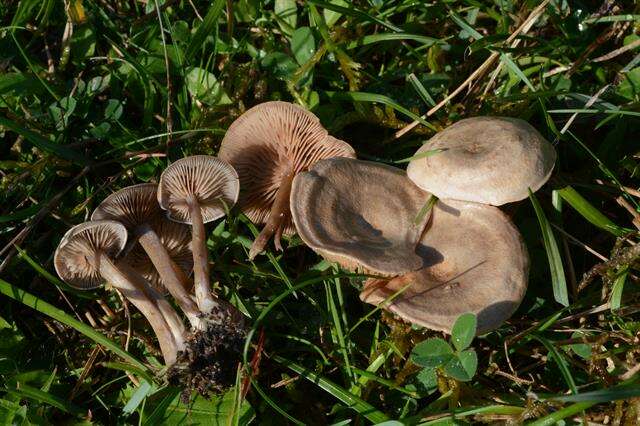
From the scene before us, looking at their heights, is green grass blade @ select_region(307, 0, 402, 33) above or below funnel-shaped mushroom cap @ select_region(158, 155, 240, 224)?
above

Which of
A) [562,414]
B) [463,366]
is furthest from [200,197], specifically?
[562,414]

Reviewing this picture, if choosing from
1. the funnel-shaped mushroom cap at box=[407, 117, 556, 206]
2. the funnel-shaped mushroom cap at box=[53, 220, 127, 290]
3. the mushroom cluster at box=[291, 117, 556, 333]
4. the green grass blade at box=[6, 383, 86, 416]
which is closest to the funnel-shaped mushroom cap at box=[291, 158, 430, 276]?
the mushroom cluster at box=[291, 117, 556, 333]

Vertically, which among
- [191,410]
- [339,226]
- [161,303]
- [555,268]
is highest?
[339,226]

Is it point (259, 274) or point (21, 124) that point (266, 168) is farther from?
point (21, 124)

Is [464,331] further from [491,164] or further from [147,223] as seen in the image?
[147,223]

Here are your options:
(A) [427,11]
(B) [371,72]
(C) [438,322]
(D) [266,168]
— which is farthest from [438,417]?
(A) [427,11]

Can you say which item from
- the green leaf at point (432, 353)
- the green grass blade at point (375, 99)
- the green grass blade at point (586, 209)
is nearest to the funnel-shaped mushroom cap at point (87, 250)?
the green grass blade at point (375, 99)

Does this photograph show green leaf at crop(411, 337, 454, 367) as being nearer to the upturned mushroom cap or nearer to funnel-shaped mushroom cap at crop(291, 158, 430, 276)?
funnel-shaped mushroom cap at crop(291, 158, 430, 276)
